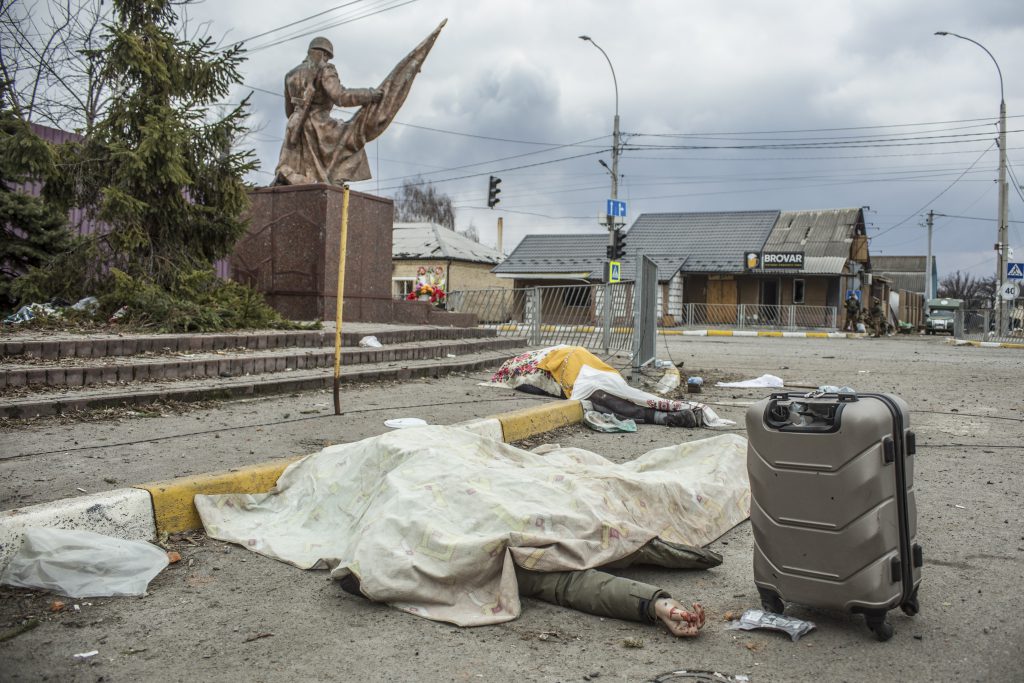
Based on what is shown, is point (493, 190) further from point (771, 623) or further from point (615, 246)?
point (771, 623)

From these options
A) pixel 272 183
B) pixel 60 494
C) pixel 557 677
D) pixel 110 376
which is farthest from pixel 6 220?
pixel 557 677

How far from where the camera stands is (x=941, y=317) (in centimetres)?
4050

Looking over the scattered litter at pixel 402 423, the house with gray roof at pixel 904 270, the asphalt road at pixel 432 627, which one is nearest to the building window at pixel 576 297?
the scattered litter at pixel 402 423

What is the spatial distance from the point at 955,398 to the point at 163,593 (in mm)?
9444

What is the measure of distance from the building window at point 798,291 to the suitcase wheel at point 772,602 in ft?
127

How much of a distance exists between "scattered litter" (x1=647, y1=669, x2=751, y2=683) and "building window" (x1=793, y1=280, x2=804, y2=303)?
39.4m

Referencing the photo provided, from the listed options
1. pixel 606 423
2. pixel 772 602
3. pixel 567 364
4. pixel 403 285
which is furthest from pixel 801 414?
pixel 403 285

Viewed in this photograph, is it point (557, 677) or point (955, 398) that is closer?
point (557, 677)

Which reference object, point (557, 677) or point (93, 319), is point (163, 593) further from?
point (93, 319)

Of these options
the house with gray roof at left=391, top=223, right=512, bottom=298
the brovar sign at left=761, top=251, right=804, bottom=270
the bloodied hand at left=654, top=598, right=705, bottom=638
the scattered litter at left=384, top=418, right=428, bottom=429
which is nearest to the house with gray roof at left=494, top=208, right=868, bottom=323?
the brovar sign at left=761, top=251, right=804, bottom=270

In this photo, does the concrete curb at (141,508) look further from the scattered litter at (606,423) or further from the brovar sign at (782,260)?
the brovar sign at (782,260)

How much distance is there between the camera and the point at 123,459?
4.70m

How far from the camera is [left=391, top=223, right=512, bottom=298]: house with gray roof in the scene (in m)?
Result: 38.8

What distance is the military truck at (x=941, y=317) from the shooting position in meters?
40.0
